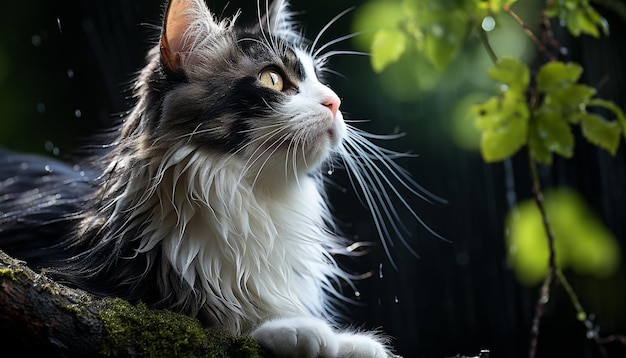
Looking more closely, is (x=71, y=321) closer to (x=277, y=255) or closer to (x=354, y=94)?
(x=277, y=255)

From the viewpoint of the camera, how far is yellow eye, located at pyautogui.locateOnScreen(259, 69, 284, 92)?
1.73 meters

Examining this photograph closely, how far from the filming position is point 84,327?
115 centimetres

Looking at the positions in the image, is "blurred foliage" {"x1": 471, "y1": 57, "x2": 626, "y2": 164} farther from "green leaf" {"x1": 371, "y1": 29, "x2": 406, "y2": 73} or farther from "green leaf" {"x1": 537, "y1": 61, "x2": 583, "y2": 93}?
"green leaf" {"x1": 371, "y1": 29, "x2": 406, "y2": 73}

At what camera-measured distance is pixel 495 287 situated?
446 cm

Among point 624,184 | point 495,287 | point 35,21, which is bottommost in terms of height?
point 495,287

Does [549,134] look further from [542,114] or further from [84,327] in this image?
[84,327]

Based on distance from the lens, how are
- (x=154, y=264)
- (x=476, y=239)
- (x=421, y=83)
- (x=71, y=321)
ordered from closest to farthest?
(x=71, y=321), (x=154, y=264), (x=421, y=83), (x=476, y=239)

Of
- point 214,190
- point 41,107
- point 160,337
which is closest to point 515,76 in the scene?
point 214,190

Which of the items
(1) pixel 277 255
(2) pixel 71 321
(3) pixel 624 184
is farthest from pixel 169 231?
(3) pixel 624 184

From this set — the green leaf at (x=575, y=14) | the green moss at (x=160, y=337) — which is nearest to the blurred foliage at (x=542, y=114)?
the green leaf at (x=575, y=14)

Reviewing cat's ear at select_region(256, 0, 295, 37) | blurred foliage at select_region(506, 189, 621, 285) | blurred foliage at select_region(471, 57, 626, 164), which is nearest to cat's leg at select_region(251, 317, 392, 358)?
blurred foliage at select_region(471, 57, 626, 164)

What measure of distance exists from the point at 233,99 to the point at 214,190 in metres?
0.20

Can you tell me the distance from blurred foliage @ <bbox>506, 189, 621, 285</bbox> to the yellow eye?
145 centimetres

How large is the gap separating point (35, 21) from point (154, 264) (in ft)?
8.52
